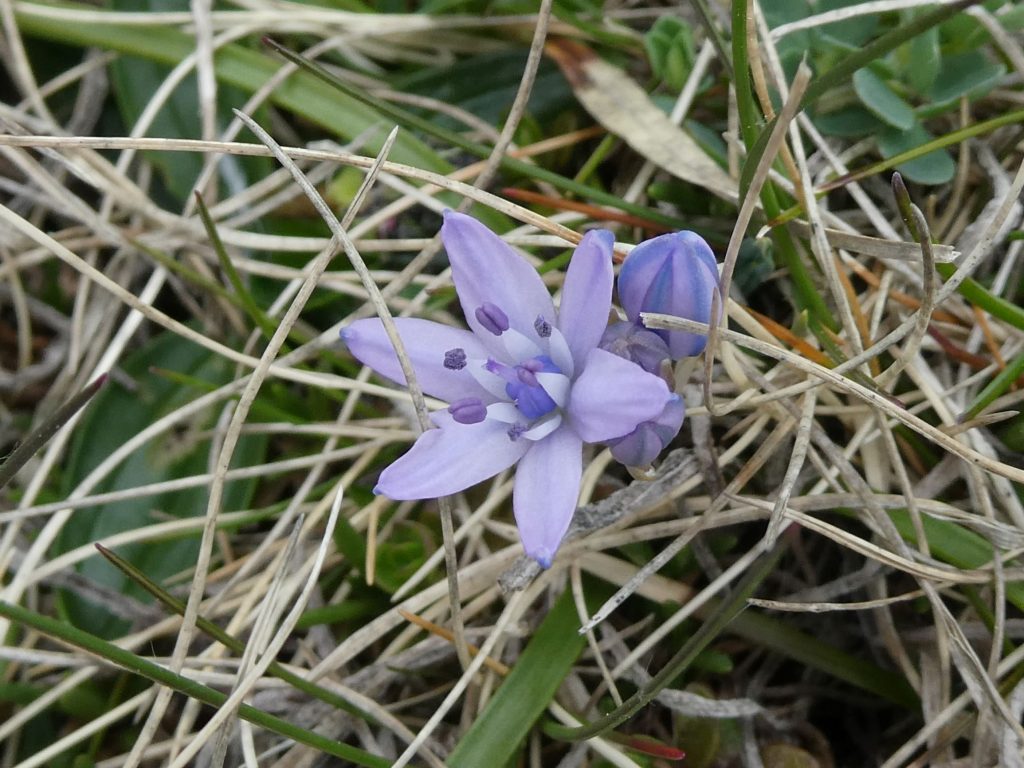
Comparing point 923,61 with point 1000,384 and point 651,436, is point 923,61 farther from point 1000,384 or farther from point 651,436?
point 651,436

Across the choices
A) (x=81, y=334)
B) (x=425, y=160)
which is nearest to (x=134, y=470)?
(x=81, y=334)

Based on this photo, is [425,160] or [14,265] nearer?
[425,160]

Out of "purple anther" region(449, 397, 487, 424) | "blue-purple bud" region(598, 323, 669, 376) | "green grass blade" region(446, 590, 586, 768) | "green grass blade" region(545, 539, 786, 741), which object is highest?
"blue-purple bud" region(598, 323, 669, 376)

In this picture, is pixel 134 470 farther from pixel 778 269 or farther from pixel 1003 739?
pixel 1003 739

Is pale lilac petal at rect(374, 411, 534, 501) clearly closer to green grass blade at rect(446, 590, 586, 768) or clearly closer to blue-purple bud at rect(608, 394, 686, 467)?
blue-purple bud at rect(608, 394, 686, 467)

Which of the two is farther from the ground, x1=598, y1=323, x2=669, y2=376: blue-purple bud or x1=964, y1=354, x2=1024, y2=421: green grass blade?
Answer: x1=598, y1=323, x2=669, y2=376: blue-purple bud

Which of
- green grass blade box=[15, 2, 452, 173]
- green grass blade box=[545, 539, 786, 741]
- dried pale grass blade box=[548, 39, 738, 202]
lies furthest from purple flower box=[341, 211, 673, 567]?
green grass blade box=[15, 2, 452, 173]

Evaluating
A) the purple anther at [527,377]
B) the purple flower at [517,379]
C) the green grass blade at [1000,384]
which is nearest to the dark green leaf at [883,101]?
the green grass blade at [1000,384]
